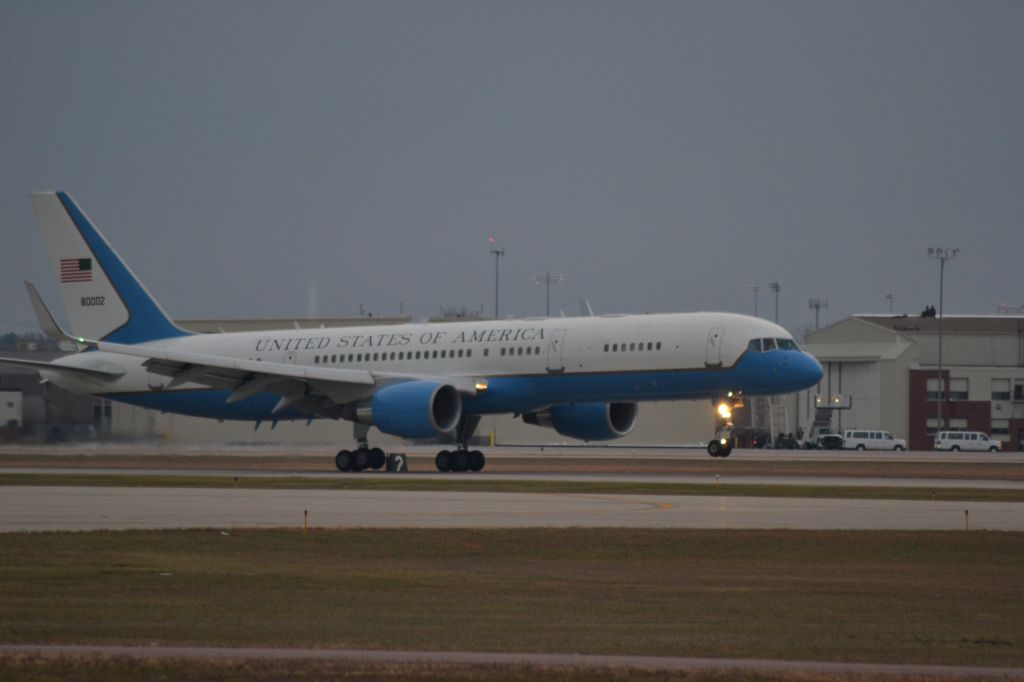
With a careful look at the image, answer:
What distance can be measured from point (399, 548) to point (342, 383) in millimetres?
27356

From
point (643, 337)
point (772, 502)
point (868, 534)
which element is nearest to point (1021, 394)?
point (643, 337)

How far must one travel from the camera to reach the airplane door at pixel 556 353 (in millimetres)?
49688

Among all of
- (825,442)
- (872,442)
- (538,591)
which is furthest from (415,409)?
(872,442)

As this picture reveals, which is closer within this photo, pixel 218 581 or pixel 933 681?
pixel 933 681

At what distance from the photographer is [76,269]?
189 feet

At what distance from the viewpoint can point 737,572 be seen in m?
21.0

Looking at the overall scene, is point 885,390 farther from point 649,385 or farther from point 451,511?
point 451,511

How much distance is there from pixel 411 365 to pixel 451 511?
22241 millimetres

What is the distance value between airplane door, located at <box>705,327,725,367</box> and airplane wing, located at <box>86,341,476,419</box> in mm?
8281

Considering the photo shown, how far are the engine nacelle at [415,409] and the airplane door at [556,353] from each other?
3418mm

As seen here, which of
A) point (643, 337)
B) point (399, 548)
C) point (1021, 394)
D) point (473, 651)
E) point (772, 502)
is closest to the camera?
point (473, 651)

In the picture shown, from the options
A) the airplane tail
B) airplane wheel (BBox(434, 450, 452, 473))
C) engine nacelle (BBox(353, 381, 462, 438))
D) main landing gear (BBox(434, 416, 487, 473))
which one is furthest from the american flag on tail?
airplane wheel (BBox(434, 450, 452, 473))

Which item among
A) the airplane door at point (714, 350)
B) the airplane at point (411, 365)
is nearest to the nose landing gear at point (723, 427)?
the airplane at point (411, 365)

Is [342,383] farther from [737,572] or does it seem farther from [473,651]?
[473,651]
